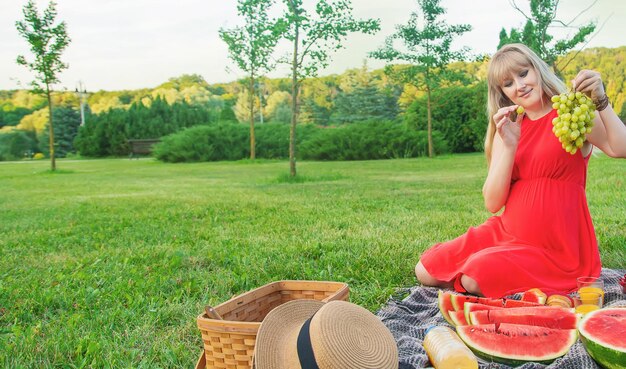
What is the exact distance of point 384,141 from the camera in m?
20.0

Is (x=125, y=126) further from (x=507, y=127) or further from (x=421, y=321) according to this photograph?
(x=421, y=321)

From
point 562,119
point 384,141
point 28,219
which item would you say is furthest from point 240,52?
point 562,119

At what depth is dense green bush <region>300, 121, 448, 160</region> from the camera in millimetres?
19922

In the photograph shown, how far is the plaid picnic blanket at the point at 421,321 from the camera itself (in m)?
1.94

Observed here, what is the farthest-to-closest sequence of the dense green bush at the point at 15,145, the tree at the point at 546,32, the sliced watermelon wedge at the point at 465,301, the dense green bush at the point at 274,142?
the dense green bush at the point at 15,145, the dense green bush at the point at 274,142, the tree at the point at 546,32, the sliced watermelon wedge at the point at 465,301

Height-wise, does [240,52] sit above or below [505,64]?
above

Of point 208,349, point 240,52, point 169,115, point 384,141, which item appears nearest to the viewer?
point 208,349

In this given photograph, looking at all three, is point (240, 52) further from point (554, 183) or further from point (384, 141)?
point (554, 183)

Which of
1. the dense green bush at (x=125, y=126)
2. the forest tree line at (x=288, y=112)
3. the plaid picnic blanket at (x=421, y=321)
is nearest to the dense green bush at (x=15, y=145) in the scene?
the forest tree line at (x=288, y=112)

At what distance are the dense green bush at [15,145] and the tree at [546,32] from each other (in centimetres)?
2829

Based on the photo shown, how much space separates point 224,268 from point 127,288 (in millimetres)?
703

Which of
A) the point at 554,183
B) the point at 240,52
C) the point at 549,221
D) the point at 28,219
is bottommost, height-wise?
the point at 28,219

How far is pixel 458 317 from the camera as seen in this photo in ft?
7.79

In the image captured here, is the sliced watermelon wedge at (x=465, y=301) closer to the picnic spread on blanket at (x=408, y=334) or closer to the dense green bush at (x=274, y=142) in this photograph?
the picnic spread on blanket at (x=408, y=334)
